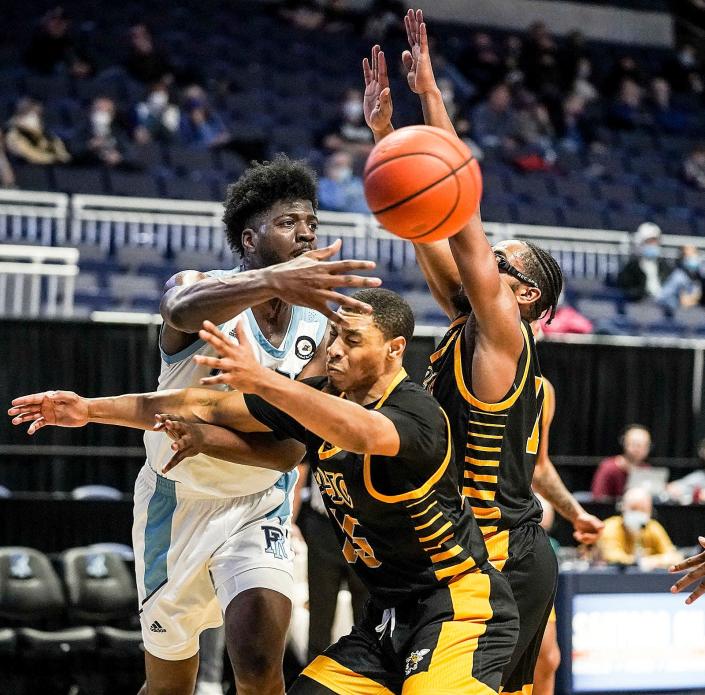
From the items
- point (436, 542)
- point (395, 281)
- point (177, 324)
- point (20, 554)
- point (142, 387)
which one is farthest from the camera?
point (395, 281)

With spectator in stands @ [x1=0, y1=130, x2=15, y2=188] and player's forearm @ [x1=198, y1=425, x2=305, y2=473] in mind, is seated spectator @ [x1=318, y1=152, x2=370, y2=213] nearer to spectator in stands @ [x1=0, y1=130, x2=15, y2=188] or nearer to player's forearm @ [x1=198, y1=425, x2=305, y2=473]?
spectator in stands @ [x1=0, y1=130, x2=15, y2=188]

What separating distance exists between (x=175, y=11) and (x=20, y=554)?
1136cm

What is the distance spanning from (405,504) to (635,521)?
523 centimetres

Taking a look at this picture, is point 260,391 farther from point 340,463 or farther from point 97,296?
point 97,296

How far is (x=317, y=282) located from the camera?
11.0 ft

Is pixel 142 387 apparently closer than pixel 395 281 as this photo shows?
Yes

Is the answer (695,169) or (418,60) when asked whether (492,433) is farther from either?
(695,169)

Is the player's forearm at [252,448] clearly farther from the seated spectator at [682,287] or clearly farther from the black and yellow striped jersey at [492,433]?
the seated spectator at [682,287]

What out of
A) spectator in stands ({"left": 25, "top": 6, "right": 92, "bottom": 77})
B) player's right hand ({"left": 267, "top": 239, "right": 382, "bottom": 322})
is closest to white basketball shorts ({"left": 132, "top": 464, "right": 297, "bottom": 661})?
player's right hand ({"left": 267, "top": 239, "right": 382, "bottom": 322})

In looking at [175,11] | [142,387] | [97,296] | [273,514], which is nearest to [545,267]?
[273,514]

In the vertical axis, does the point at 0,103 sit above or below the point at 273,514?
above

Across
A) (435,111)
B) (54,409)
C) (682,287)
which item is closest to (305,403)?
(54,409)

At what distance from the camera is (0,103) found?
13578 millimetres

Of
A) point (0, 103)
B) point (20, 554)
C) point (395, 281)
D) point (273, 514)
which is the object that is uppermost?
point (0, 103)
